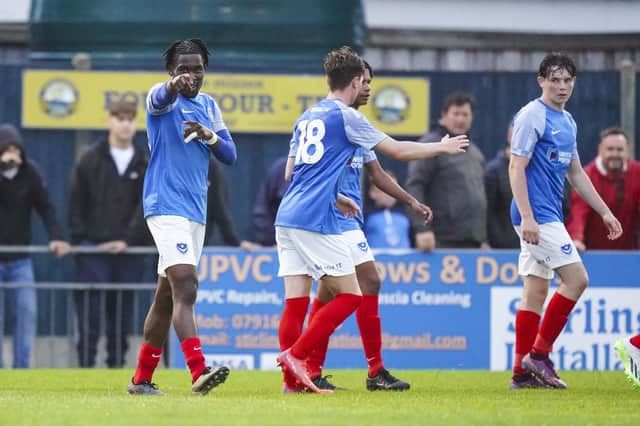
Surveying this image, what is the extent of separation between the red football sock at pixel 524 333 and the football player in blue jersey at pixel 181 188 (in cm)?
261

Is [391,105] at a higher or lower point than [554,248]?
higher

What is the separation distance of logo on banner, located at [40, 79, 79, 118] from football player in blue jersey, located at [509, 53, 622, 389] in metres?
7.09

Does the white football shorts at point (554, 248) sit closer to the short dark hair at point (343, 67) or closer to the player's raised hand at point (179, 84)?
the short dark hair at point (343, 67)

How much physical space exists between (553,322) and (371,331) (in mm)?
1288

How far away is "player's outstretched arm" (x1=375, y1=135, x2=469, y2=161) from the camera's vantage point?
9.66 meters

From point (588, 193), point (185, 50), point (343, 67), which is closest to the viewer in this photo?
point (185, 50)

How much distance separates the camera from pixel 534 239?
10.6m

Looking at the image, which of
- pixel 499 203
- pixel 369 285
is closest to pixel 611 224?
pixel 369 285

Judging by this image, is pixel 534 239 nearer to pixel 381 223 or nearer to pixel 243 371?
pixel 243 371

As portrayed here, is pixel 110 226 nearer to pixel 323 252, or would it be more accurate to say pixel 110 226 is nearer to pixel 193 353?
pixel 323 252

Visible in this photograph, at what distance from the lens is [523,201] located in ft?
35.1

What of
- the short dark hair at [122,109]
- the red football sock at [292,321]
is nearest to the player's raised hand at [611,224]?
the red football sock at [292,321]

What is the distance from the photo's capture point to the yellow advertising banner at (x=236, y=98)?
16734 millimetres

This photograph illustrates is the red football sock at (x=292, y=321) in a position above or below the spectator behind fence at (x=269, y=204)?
below
